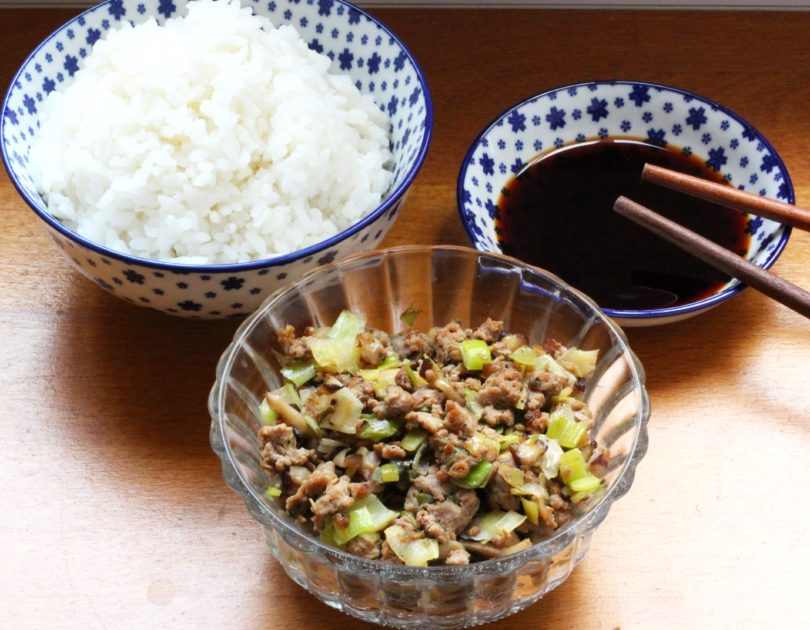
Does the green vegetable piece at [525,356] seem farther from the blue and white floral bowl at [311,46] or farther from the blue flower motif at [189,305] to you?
the blue flower motif at [189,305]

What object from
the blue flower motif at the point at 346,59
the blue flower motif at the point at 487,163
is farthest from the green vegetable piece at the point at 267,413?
the blue flower motif at the point at 346,59

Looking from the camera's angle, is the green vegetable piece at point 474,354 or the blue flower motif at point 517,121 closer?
the green vegetable piece at point 474,354

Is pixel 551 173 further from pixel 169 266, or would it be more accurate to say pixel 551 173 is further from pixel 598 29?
pixel 169 266

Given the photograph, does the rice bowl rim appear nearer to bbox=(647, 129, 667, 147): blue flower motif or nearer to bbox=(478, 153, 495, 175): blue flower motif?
bbox=(478, 153, 495, 175): blue flower motif

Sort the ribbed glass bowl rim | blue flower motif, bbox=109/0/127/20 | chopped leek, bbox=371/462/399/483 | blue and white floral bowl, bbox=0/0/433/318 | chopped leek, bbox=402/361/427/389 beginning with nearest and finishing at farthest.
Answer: the ribbed glass bowl rim < chopped leek, bbox=371/462/399/483 < chopped leek, bbox=402/361/427/389 < blue and white floral bowl, bbox=0/0/433/318 < blue flower motif, bbox=109/0/127/20

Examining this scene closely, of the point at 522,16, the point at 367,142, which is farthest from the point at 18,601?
the point at 522,16

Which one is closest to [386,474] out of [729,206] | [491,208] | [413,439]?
[413,439]

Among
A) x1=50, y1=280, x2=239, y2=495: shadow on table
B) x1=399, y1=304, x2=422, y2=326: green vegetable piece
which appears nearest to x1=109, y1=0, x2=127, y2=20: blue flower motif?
x1=50, y1=280, x2=239, y2=495: shadow on table
